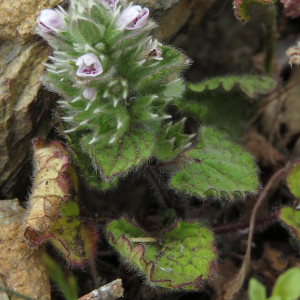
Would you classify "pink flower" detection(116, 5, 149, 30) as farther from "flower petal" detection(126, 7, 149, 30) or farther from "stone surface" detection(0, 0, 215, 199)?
"stone surface" detection(0, 0, 215, 199)

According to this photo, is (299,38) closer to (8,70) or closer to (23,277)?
(8,70)

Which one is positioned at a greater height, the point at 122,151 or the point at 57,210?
the point at 122,151

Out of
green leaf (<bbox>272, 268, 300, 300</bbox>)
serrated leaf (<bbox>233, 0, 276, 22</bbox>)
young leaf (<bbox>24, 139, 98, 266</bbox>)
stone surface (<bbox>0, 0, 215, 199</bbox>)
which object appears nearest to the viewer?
green leaf (<bbox>272, 268, 300, 300</bbox>)

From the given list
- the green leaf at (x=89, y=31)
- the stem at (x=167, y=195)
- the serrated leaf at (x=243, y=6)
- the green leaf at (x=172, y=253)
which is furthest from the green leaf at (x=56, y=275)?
the serrated leaf at (x=243, y=6)

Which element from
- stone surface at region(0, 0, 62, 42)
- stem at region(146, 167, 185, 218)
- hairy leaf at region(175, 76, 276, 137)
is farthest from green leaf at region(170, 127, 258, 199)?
stone surface at region(0, 0, 62, 42)

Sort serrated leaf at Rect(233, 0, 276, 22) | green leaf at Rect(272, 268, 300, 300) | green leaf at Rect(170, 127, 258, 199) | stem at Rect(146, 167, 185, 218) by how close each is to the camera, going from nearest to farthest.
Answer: green leaf at Rect(272, 268, 300, 300), green leaf at Rect(170, 127, 258, 199), serrated leaf at Rect(233, 0, 276, 22), stem at Rect(146, 167, 185, 218)

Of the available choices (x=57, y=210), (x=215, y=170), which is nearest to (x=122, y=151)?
(x=57, y=210)

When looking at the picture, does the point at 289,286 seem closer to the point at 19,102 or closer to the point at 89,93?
the point at 89,93
